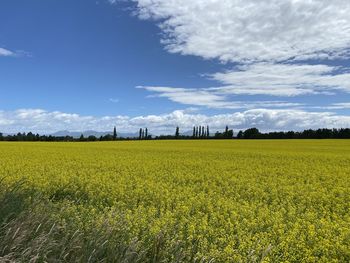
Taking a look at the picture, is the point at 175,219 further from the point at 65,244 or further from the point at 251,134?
the point at 251,134

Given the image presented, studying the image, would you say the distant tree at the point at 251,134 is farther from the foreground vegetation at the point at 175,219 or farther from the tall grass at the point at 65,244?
the tall grass at the point at 65,244

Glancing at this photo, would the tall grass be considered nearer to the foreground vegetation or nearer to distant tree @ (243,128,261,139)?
the foreground vegetation

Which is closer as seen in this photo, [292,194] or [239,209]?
[239,209]

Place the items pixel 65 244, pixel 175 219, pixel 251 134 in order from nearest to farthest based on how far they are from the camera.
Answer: pixel 65 244, pixel 175 219, pixel 251 134

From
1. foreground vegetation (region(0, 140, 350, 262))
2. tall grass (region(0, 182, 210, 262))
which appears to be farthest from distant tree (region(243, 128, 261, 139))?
tall grass (region(0, 182, 210, 262))

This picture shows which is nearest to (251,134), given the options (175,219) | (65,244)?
(175,219)

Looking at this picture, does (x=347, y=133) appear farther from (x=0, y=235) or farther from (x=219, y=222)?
(x=0, y=235)

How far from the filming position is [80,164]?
2158 centimetres

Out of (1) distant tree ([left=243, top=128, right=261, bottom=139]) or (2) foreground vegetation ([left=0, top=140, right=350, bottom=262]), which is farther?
(1) distant tree ([left=243, top=128, right=261, bottom=139])

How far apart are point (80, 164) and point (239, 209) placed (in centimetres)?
1352

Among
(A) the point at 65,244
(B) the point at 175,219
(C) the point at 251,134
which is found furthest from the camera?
(C) the point at 251,134

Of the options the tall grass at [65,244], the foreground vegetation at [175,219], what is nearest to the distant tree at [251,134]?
the foreground vegetation at [175,219]

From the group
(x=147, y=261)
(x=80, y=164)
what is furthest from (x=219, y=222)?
(x=80, y=164)

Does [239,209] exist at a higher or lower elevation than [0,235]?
lower
